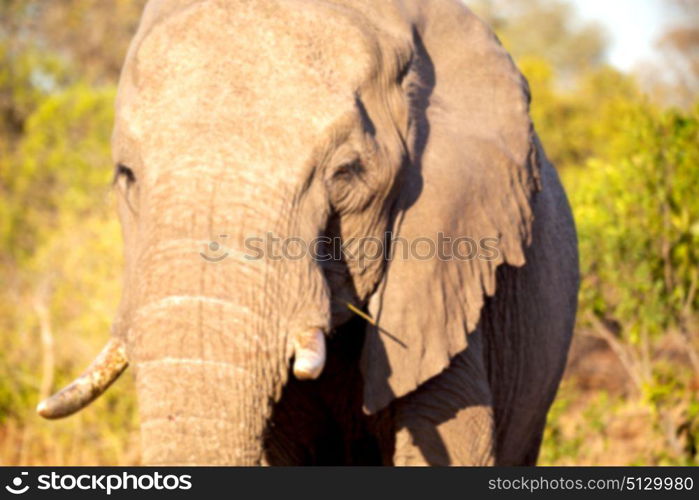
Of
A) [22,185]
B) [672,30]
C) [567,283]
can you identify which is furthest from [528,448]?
[672,30]

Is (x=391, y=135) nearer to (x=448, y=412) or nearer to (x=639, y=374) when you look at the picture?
(x=448, y=412)

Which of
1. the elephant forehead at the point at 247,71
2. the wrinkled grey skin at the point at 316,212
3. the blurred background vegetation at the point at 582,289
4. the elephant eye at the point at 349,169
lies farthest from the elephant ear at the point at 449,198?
the blurred background vegetation at the point at 582,289

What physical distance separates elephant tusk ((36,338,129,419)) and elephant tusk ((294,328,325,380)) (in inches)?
20.3

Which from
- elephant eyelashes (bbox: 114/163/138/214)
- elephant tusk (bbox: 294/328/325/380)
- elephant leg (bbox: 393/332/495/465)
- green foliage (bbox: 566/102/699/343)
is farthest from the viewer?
green foliage (bbox: 566/102/699/343)

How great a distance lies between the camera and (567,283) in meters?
4.70

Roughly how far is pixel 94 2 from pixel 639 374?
1159cm

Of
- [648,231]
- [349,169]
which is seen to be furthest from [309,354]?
[648,231]

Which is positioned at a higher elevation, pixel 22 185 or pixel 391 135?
pixel 22 185

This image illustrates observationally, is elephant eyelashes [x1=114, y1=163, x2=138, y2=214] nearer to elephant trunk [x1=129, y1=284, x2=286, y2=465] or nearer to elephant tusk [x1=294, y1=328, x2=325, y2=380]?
elephant trunk [x1=129, y1=284, x2=286, y2=465]

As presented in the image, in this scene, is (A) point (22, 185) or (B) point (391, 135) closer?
(B) point (391, 135)

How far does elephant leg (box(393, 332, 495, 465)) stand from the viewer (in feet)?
A: 11.7

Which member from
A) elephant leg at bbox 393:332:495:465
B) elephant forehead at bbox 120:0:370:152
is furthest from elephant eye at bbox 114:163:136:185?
elephant leg at bbox 393:332:495:465

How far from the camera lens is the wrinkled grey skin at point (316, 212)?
110 inches

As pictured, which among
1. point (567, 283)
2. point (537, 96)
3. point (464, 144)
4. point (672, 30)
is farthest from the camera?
point (672, 30)
